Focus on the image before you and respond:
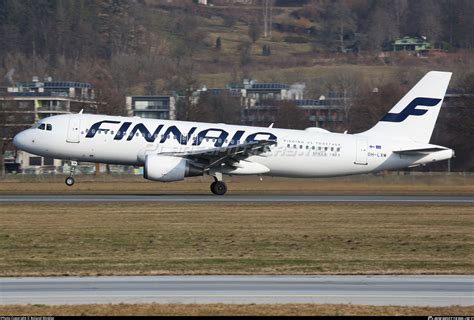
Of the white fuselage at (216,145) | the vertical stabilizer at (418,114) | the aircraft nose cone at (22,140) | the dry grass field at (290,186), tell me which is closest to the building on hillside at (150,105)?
the dry grass field at (290,186)

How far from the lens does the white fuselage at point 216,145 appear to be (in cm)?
4756

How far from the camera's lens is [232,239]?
29516mm

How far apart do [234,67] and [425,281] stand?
16799 centimetres

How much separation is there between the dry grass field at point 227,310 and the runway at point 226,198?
24.8m

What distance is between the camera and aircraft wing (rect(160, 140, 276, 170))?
46.9 m

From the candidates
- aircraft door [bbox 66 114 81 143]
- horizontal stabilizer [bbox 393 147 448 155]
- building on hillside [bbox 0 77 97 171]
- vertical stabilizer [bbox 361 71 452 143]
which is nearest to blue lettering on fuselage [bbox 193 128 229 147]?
aircraft door [bbox 66 114 81 143]

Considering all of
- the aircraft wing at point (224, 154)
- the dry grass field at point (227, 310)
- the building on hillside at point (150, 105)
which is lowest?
the building on hillside at point (150, 105)

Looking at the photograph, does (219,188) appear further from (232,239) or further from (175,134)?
(232,239)

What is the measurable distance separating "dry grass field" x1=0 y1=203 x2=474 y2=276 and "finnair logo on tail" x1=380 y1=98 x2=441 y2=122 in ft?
34.6

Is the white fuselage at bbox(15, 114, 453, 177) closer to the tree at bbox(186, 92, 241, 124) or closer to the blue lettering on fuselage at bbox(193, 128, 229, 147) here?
the blue lettering on fuselage at bbox(193, 128, 229, 147)

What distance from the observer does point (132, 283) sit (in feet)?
70.1

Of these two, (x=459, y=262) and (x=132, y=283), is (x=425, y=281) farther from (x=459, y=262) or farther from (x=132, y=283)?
(x=132, y=283)

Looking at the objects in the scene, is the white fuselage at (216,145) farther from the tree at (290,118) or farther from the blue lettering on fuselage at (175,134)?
the tree at (290,118)

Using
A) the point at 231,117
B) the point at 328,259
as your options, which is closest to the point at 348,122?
the point at 231,117
